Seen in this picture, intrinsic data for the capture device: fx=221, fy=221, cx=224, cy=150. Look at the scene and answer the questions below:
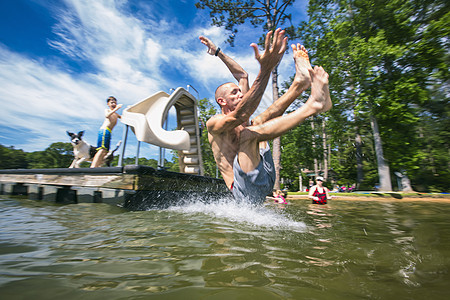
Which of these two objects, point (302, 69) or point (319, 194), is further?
point (319, 194)

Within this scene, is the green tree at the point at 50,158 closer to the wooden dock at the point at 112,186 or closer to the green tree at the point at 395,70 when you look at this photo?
the wooden dock at the point at 112,186

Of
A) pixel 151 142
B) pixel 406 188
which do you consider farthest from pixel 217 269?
pixel 406 188

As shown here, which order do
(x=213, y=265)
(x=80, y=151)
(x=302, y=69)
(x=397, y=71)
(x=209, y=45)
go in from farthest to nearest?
(x=397, y=71), (x=80, y=151), (x=209, y=45), (x=302, y=69), (x=213, y=265)

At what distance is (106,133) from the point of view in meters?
6.59

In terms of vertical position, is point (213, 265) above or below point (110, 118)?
below

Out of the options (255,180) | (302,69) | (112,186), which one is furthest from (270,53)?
(112,186)

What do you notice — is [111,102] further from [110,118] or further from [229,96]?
[229,96]

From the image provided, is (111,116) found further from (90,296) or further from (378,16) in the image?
(378,16)

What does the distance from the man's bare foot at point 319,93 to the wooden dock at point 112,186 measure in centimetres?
276

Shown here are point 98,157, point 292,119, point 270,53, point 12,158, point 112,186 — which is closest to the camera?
point 270,53

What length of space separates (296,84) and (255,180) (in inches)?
56.7

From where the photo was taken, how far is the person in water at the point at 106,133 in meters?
6.55

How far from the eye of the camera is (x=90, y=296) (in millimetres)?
830

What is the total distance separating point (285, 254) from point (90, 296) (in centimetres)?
108
